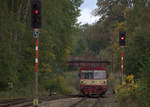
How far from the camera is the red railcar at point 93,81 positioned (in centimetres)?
3266

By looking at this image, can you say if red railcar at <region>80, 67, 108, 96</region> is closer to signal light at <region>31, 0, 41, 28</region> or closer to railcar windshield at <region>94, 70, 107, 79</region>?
railcar windshield at <region>94, 70, 107, 79</region>

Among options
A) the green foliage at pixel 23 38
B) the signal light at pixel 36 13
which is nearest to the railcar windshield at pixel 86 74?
the green foliage at pixel 23 38

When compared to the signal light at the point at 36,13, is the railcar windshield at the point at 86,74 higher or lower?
lower

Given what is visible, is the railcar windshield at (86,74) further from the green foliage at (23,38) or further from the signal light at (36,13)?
the signal light at (36,13)

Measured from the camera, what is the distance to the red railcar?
3266cm

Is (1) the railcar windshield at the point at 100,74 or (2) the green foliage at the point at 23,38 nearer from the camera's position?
(2) the green foliage at the point at 23,38

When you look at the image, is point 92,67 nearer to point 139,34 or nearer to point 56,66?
point 139,34

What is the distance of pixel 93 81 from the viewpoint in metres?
32.9

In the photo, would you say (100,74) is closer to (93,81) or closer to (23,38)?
(93,81)

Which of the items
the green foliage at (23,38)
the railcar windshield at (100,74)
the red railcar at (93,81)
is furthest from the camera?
the railcar windshield at (100,74)

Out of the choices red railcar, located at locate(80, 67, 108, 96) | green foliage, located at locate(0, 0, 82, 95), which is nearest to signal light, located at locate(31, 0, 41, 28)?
green foliage, located at locate(0, 0, 82, 95)

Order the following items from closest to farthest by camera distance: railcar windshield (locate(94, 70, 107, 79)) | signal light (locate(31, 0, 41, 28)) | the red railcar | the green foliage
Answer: signal light (locate(31, 0, 41, 28))
the green foliage
the red railcar
railcar windshield (locate(94, 70, 107, 79))

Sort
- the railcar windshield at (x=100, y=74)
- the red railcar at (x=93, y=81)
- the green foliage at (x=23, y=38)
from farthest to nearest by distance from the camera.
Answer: the railcar windshield at (x=100, y=74)
the red railcar at (x=93, y=81)
the green foliage at (x=23, y=38)

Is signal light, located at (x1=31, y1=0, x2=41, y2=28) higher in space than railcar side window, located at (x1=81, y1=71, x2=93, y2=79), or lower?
higher
